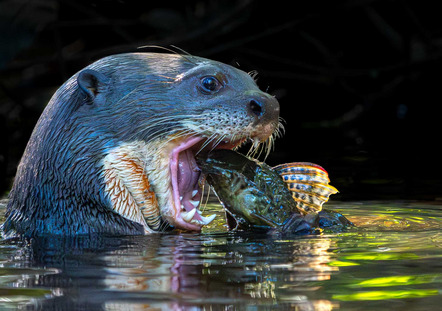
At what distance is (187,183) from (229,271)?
3.40 ft

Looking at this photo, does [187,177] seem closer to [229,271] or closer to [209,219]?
[209,219]

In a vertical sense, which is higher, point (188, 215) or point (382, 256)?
point (188, 215)

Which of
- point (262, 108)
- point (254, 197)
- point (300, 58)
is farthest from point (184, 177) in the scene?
point (300, 58)

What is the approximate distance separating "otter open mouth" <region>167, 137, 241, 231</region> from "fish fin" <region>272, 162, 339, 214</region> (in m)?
0.34

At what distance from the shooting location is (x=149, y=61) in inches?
141

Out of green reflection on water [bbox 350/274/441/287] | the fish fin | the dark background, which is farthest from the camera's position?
the dark background

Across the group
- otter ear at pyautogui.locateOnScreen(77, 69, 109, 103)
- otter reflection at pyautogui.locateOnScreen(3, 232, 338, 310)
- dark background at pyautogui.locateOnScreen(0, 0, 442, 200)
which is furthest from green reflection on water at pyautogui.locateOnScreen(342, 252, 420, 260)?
dark background at pyautogui.locateOnScreen(0, 0, 442, 200)

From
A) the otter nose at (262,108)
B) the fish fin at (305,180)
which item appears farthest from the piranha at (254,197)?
the otter nose at (262,108)

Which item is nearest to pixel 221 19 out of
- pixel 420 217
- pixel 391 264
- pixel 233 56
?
pixel 233 56

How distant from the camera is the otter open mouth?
344 centimetres

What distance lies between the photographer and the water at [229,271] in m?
2.15

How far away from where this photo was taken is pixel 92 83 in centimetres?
345

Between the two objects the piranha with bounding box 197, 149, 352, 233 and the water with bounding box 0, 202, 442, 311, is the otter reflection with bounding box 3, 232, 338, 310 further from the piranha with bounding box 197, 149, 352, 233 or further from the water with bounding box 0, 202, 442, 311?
the piranha with bounding box 197, 149, 352, 233

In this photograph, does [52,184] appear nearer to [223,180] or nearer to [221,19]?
[223,180]
